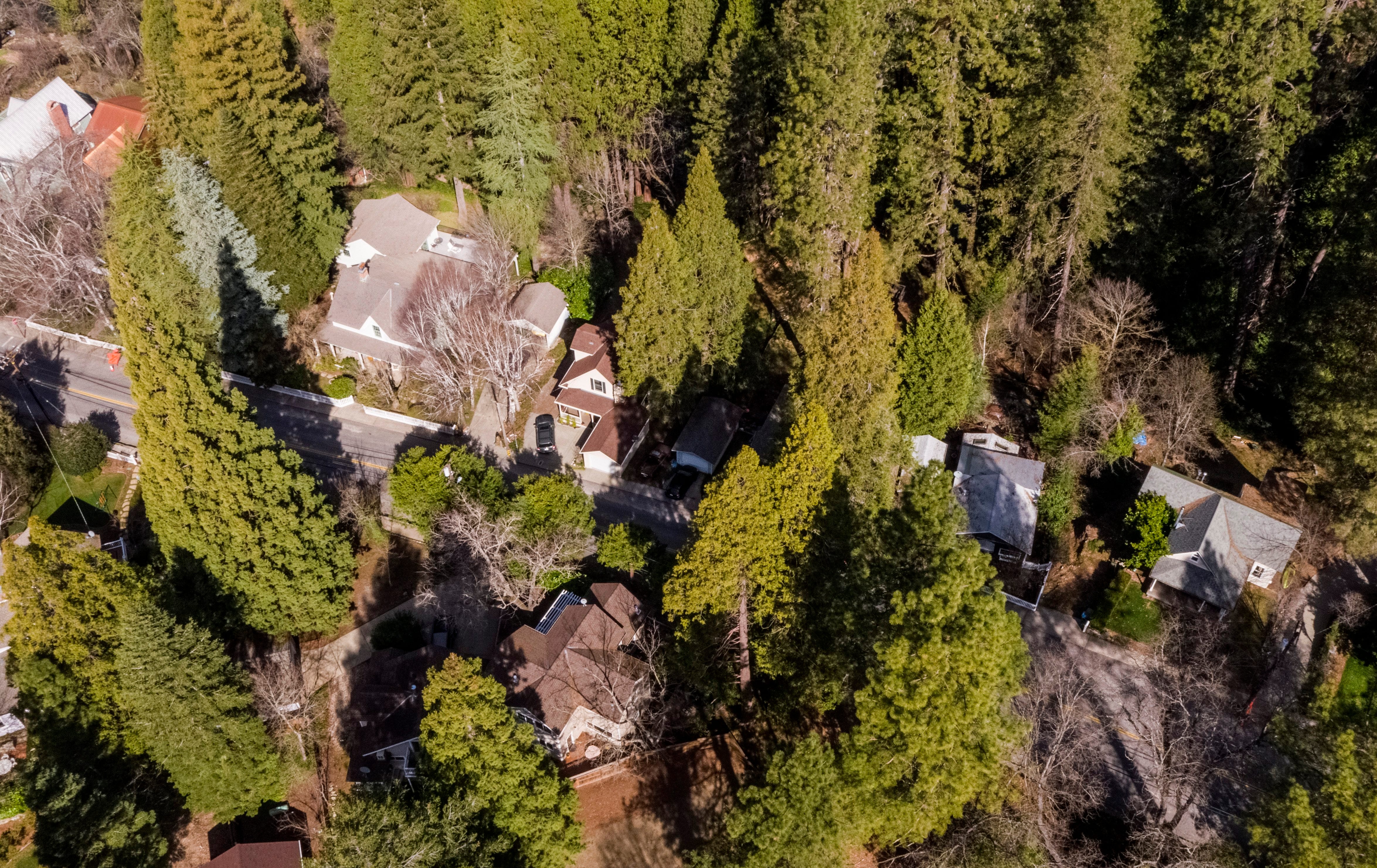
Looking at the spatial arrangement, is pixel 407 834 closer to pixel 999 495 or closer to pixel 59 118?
pixel 999 495

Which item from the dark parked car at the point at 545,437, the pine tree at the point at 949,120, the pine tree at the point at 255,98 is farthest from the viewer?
the pine tree at the point at 255,98

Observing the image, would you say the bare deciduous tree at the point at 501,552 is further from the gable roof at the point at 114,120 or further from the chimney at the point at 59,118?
the chimney at the point at 59,118

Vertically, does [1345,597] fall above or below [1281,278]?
below

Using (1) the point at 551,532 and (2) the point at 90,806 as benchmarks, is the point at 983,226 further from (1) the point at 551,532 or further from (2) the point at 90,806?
(2) the point at 90,806

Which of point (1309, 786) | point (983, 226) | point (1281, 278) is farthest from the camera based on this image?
point (983, 226)

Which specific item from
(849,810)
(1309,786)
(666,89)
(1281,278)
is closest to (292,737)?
(849,810)

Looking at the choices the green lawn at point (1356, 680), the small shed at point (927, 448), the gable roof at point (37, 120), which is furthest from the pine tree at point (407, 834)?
the gable roof at point (37, 120)
